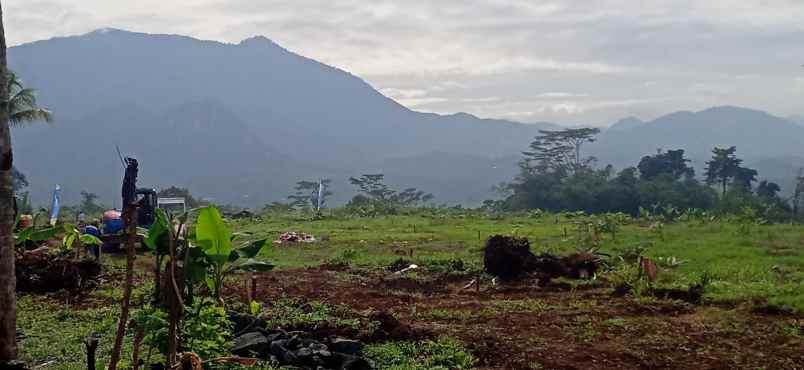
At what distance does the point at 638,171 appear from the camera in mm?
58031

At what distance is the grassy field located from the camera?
323 inches

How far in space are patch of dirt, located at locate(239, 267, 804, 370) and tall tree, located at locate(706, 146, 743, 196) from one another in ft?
149

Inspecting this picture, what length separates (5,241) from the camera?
19.5ft

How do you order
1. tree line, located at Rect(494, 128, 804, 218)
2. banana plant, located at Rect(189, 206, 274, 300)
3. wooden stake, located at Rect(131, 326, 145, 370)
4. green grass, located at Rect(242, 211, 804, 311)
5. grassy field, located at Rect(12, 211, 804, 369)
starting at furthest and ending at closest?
tree line, located at Rect(494, 128, 804, 218) < green grass, located at Rect(242, 211, 804, 311) < grassy field, located at Rect(12, 211, 804, 369) < banana plant, located at Rect(189, 206, 274, 300) < wooden stake, located at Rect(131, 326, 145, 370)

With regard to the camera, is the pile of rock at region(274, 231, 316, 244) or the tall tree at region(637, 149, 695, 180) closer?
the pile of rock at region(274, 231, 316, 244)

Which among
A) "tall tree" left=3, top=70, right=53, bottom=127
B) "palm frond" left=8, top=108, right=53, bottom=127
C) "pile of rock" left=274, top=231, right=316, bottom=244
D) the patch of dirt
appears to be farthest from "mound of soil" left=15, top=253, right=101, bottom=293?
"palm frond" left=8, top=108, right=53, bottom=127

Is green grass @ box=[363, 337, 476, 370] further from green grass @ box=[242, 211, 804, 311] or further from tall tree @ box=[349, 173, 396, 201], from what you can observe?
tall tree @ box=[349, 173, 396, 201]

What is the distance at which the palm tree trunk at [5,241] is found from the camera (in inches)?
232

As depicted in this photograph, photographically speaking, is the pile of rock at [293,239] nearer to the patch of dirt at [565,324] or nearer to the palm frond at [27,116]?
the patch of dirt at [565,324]

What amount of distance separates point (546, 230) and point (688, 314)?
1385 cm

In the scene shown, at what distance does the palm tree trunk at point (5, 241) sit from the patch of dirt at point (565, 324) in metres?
3.89

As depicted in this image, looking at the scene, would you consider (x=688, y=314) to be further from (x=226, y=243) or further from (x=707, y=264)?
(x=226, y=243)

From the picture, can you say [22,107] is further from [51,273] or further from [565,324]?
[565,324]

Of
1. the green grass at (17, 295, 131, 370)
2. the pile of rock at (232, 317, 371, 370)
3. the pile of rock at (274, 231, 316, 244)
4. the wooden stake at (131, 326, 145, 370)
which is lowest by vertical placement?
the pile of rock at (274, 231, 316, 244)
